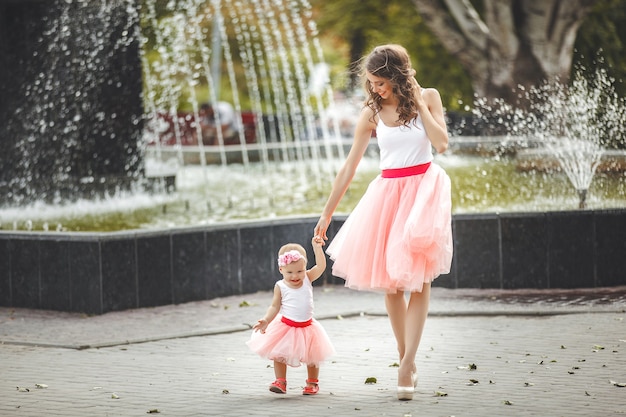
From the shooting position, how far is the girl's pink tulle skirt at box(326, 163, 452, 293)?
7.12 metres

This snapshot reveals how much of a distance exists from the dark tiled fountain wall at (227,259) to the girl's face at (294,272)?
11.2ft

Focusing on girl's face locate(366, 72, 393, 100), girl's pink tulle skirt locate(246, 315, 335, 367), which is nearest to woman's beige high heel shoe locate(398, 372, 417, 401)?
girl's pink tulle skirt locate(246, 315, 335, 367)

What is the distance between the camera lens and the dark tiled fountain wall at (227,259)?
34.7ft

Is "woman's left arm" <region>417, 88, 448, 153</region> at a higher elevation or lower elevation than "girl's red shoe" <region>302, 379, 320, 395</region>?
higher

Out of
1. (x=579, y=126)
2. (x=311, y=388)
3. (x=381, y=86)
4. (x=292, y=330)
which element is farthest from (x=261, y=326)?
(x=579, y=126)

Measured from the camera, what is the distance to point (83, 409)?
23.0 ft

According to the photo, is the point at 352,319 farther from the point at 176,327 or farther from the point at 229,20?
the point at 229,20

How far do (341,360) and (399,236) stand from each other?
1540mm

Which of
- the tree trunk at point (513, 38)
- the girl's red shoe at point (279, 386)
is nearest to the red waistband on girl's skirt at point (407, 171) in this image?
the girl's red shoe at point (279, 386)

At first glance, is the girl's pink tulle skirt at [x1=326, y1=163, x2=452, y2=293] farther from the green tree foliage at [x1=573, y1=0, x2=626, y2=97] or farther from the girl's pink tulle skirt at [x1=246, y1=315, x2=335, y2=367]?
the green tree foliage at [x1=573, y1=0, x2=626, y2=97]

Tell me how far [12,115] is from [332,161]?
10630mm

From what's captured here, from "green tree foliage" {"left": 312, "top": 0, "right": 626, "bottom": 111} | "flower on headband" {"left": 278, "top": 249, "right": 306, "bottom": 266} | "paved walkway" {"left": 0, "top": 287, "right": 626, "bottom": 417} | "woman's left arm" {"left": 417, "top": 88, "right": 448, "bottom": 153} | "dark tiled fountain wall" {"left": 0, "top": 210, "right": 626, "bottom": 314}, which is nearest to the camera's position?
"paved walkway" {"left": 0, "top": 287, "right": 626, "bottom": 417}

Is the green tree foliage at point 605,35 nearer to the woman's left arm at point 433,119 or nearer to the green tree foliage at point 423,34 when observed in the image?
the green tree foliage at point 423,34

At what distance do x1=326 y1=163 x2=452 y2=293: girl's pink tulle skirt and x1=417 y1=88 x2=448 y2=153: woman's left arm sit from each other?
0.84ft
